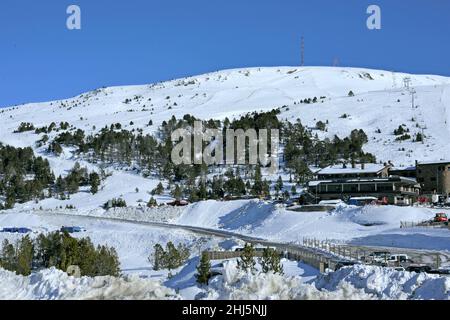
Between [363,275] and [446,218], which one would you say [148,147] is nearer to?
[446,218]

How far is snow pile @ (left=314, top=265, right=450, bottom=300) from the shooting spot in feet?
66.8

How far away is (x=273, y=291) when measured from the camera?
827 inches

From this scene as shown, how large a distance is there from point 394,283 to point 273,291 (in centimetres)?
415

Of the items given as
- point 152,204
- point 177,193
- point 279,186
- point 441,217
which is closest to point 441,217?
point 441,217

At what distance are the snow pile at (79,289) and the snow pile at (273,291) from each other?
5.64 ft

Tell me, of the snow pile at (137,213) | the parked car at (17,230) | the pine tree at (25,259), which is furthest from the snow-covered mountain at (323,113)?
the pine tree at (25,259)

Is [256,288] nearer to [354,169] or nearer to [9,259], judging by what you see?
[9,259]

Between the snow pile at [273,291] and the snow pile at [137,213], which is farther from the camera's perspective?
the snow pile at [137,213]

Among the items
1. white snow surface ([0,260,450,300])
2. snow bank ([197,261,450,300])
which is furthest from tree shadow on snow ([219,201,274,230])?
white snow surface ([0,260,450,300])

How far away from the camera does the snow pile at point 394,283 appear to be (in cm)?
2036

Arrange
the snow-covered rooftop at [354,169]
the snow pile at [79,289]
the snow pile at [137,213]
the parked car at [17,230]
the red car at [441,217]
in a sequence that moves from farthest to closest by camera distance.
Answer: the snow-covered rooftop at [354,169]
the snow pile at [137,213]
the parked car at [17,230]
the red car at [441,217]
the snow pile at [79,289]

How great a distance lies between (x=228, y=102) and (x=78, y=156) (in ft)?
252

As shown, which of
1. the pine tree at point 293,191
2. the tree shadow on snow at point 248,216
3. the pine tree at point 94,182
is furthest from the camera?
the pine tree at point 94,182

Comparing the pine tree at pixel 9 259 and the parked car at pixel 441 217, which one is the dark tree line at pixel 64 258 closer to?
the pine tree at pixel 9 259
